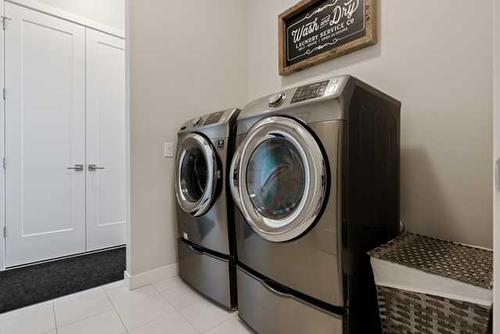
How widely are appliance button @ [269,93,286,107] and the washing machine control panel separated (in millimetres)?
66

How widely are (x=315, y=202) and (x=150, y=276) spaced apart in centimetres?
144

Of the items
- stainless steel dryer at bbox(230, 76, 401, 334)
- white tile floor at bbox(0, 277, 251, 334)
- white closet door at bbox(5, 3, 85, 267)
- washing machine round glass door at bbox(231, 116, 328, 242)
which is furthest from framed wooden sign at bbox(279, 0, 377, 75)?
white closet door at bbox(5, 3, 85, 267)

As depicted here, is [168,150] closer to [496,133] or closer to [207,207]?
[207,207]

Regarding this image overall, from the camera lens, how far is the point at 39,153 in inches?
89.6

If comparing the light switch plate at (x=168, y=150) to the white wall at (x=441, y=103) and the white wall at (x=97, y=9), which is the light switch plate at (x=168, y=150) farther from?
the white wall at (x=97, y=9)

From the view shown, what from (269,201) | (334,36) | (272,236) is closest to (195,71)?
(334,36)

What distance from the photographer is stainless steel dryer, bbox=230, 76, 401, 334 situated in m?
0.92

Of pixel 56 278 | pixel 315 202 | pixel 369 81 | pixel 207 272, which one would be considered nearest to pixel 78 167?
pixel 56 278

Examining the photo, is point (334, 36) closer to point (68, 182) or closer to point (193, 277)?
point (193, 277)

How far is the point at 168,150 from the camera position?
1898 millimetres

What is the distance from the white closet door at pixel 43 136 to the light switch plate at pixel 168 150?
119cm

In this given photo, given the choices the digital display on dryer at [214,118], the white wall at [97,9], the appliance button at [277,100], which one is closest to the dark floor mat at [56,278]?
the digital display on dryer at [214,118]

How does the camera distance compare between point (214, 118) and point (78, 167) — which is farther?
point (78, 167)

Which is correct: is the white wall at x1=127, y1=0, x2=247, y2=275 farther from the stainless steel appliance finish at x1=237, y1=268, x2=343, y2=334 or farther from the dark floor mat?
the stainless steel appliance finish at x1=237, y1=268, x2=343, y2=334
